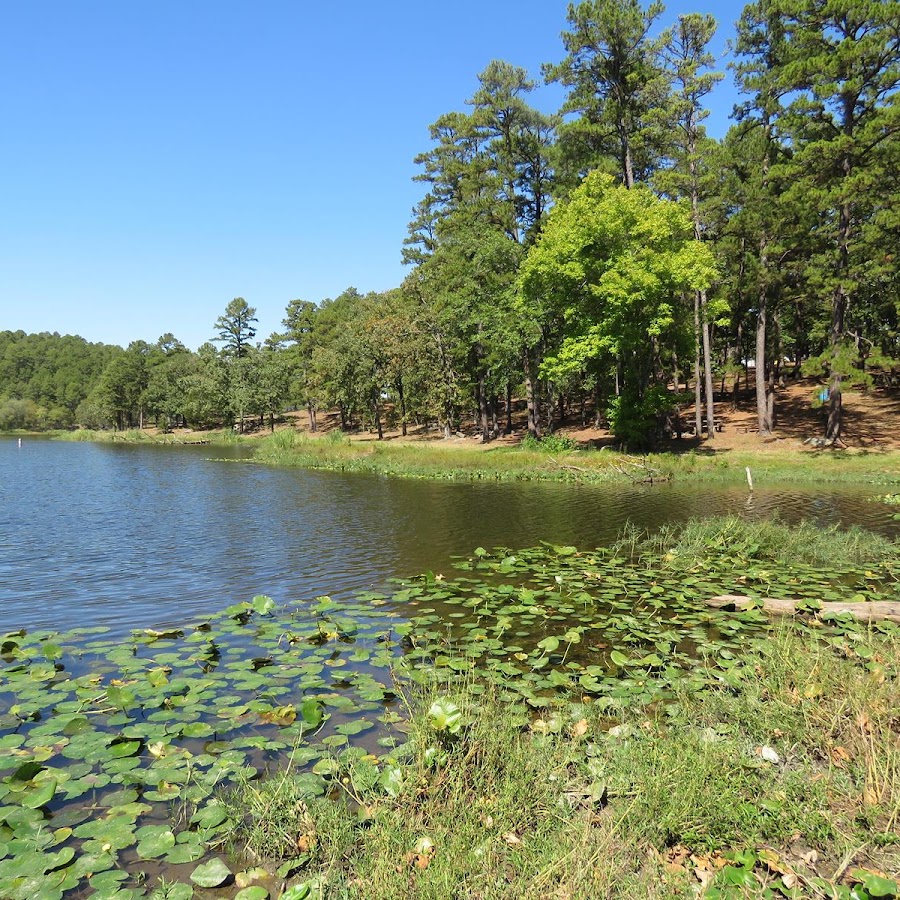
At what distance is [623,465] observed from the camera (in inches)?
1155

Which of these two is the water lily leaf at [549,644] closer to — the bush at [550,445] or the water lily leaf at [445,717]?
the water lily leaf at [445,717]

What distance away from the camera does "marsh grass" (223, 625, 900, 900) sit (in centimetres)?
380

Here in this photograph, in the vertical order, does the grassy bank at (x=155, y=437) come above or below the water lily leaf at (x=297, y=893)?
above

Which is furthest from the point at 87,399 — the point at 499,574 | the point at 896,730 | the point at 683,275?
the point at 896,730

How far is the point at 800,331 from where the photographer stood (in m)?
46.9

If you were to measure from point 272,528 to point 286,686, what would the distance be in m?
11.7

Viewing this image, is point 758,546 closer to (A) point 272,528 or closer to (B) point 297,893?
(B) point 297,893

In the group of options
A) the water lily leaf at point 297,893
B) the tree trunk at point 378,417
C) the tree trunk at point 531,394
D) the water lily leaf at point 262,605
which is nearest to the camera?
the water lily leaf at point 297,893

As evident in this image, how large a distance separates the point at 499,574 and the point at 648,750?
24.8 ft

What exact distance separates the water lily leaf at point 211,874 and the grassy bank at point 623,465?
2563cm

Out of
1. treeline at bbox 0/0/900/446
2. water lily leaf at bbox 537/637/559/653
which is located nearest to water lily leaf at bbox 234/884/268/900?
water lily leaf at bbox 537/637/559/653

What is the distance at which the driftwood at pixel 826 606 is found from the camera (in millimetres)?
8812

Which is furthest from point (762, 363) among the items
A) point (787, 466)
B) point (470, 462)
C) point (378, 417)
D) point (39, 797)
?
point (39, 797)

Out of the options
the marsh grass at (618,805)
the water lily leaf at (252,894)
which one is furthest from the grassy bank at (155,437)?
the water lily leaf at (252,894)
